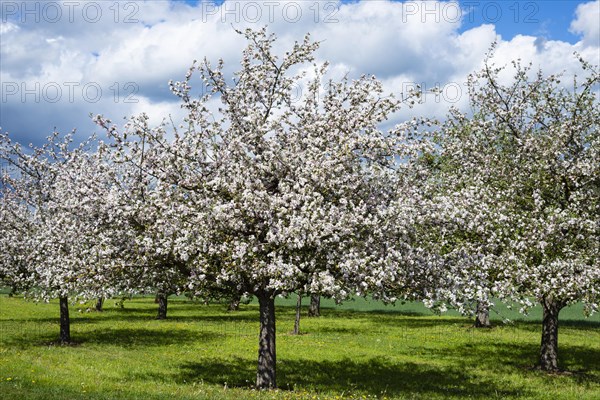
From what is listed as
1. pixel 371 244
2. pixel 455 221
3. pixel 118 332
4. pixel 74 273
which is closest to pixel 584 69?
pixel 455 221

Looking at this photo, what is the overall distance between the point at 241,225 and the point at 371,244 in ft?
12.5

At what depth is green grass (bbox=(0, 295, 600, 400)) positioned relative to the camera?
19.8 meters

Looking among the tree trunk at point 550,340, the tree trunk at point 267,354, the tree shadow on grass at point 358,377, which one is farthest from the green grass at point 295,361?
the tree trunk at point 267,354

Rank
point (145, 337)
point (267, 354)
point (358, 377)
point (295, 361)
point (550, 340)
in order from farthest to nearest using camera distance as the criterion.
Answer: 1. point (145, 337)
2. point (295, 361)
3. point (550, 340)
4. point (358, 377)
5. point (267, 354)

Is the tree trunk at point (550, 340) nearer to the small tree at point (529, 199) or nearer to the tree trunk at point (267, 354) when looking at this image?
the small tree at point (529, 199)

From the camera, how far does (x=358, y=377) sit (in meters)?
24.0

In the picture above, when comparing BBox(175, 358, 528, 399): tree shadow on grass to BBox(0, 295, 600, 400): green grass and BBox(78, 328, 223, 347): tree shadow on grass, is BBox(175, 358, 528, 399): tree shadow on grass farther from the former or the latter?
BBox(78, 328, 223, 347): tree shadow on grass

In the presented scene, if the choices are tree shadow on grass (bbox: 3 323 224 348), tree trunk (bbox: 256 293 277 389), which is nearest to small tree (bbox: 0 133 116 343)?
tree shadow on grass (bbox: 3 323 224 348)

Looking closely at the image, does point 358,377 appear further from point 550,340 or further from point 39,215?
point 39,215

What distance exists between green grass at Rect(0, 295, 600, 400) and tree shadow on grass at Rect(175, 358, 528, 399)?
43 mm

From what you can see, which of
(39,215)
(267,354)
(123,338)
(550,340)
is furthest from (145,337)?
(550,340)

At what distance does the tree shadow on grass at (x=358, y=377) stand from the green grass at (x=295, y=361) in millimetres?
43

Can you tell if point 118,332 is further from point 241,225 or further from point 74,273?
point 241,225

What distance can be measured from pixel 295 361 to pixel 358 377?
4207 millimetres
